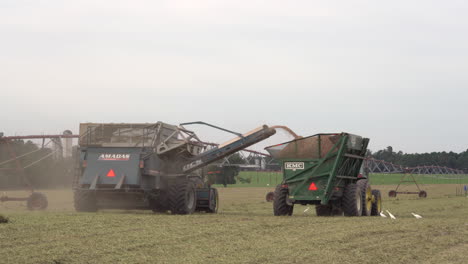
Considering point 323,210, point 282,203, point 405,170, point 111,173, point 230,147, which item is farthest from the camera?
point 405,170

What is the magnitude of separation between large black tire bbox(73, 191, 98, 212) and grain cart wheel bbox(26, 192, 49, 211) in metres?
5.16

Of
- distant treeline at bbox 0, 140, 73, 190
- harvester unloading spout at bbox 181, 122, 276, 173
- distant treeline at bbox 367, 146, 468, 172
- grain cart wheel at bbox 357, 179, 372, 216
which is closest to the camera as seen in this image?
grain cart wheel at bbox 357, 179, 372, 216

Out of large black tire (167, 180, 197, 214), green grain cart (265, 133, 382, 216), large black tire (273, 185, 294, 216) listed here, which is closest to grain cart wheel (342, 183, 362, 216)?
green grain cart (265, 133, 382, 216)

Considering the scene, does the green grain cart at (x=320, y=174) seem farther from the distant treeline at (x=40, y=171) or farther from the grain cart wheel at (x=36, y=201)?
the distant treeline at (x=40, y=171)

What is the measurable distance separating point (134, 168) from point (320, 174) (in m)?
5.40

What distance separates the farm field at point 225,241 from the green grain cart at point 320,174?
327 cm

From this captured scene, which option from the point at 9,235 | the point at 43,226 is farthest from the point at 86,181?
the point at 9,235

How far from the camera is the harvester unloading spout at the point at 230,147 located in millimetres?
20891

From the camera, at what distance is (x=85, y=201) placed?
18.7 m

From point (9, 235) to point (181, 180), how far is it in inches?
374

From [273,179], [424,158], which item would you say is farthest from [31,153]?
[424,158]

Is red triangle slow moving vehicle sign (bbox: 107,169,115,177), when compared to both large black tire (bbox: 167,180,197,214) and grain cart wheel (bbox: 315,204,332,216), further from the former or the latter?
grain cart wheel (bbox: 315,204,332,216)

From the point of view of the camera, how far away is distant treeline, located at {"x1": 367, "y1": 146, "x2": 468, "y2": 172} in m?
177

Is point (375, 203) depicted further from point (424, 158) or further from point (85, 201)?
point (424, 158)
